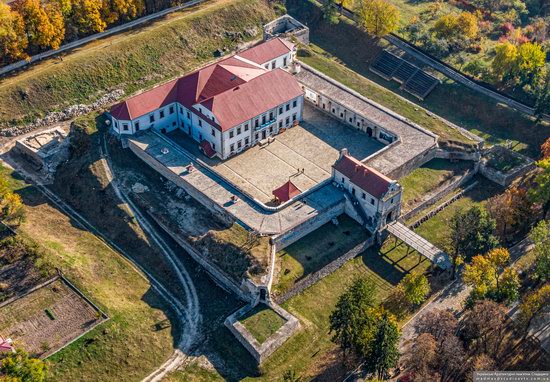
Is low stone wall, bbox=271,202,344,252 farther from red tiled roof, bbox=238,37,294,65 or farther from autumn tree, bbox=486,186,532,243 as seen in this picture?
red tiled roof, bbox=238,37,294,65

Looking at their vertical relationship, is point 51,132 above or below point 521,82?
below

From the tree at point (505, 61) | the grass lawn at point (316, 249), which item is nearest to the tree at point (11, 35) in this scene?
the grass lawn at point (316, 249)

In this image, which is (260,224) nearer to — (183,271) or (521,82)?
(183,271)

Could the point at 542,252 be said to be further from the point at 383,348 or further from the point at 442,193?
the point at 383,348

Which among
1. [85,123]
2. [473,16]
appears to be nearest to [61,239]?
[85,123]

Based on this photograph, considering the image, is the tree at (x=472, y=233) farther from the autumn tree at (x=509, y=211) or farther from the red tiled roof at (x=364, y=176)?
the red tiled roof at (x=364, y=176)

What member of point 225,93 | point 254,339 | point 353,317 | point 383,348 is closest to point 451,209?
point 353,317
